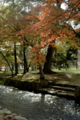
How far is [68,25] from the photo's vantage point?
23.3ft

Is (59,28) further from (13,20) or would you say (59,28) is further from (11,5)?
(11,5)

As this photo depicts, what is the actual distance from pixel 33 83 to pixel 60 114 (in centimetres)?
512

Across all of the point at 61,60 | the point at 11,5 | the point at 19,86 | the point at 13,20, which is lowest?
the point at 19,86

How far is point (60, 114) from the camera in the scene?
4.65 m

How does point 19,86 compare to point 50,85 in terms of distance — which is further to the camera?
point 19,86

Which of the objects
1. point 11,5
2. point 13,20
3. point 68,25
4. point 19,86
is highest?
point 11,5

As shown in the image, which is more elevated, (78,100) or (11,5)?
(11,5)

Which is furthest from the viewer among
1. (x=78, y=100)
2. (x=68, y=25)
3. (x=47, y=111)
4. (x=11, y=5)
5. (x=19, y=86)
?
(x=11, y=5)

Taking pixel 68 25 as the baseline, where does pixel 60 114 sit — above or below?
below

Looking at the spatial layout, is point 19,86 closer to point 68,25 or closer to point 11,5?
point 68,25

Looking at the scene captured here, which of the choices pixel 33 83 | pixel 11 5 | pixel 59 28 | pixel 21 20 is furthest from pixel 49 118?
pixel 11 5

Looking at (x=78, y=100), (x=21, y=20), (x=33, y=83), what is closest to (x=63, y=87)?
(x=78, y=100)

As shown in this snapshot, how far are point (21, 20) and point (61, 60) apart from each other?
7.86m

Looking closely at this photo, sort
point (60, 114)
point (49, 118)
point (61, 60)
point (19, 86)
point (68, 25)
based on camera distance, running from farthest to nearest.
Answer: point (61, 60)
point (19, 86)
point (68, 25)
point (60, 114)
point (49, 118)
